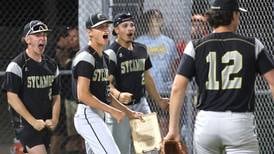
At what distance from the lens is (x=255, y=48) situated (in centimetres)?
511

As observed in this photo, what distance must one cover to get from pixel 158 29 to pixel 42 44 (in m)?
1.84

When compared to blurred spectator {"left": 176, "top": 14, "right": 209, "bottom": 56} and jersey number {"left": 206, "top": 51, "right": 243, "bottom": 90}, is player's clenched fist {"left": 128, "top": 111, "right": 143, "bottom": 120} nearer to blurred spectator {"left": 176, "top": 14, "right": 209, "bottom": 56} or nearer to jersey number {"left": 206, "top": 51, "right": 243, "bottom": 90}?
blurred spectator {"left": 176, "top": 14, "right": 209, "bottom": 56}

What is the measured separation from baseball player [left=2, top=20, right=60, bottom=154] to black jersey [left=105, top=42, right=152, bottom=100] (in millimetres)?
684

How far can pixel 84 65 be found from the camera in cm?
679

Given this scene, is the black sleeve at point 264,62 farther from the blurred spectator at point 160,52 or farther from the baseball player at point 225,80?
the blurred spectator at point 160,52

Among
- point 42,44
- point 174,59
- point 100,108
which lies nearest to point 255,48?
point 100,108

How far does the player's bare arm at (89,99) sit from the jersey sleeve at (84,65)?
6 cm

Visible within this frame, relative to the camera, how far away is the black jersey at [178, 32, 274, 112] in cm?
510

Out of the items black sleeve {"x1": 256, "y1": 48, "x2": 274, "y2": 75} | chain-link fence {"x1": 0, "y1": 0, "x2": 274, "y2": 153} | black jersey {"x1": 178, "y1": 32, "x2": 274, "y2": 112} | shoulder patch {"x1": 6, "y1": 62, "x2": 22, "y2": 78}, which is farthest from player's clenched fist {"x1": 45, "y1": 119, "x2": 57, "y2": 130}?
black sleeve {"x1": 256, "y1": 48, "x2": 274, "y2": 75}

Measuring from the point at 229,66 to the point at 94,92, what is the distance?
7.00ft

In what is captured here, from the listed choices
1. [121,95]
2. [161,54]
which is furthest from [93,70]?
[161,54]

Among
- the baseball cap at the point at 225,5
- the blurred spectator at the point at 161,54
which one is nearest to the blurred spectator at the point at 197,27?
the blurred spectator at the point at 161,54

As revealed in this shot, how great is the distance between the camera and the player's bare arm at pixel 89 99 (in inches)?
262

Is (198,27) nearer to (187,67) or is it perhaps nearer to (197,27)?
(197,27)
